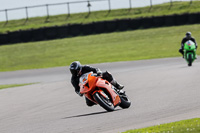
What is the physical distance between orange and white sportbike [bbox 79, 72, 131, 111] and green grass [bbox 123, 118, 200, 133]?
2.47 m

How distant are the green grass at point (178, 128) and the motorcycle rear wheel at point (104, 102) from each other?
241 cm

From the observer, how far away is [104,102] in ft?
32.4

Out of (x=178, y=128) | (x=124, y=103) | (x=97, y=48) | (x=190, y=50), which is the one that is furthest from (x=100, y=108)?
(x=97, y=48)

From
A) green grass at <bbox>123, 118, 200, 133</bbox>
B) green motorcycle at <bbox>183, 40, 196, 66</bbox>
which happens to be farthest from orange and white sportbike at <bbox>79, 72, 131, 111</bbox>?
green motorcycle at <bbox>183, 40, 196, 66</bbox>

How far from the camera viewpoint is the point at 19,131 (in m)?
8.73

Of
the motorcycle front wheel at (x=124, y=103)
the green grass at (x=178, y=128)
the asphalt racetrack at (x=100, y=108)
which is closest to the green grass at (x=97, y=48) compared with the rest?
the asphalt racetrack at (x=100, y=108)

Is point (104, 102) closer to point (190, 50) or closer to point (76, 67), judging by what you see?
point (76, 67)

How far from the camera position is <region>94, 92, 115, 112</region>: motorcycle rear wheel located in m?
9.78

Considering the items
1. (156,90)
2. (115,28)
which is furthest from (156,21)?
(156,90)

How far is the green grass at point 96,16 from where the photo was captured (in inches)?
1641

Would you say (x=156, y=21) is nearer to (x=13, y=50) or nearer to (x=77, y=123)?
(x=13, y=50)

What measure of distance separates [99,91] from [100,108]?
1439mm

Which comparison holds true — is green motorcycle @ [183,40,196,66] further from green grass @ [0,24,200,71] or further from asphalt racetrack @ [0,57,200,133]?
green grass @ [0,24,200,71]

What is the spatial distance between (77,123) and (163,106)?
78.5 inches
